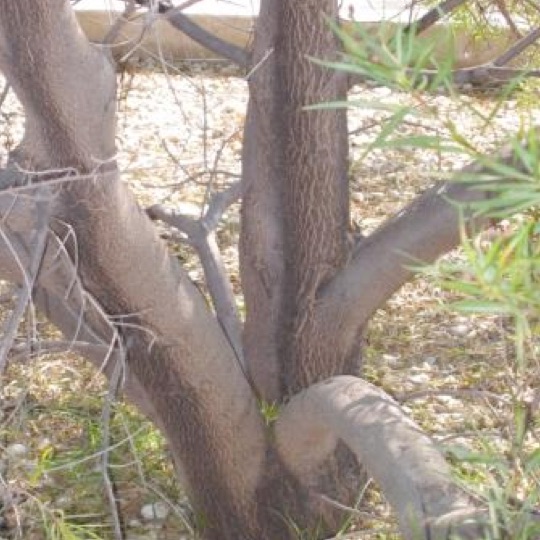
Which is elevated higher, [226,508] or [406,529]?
[406,529]

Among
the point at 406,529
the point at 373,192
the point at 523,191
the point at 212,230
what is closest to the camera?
the point at 523,191

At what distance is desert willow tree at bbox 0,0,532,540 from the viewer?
4.77 feet

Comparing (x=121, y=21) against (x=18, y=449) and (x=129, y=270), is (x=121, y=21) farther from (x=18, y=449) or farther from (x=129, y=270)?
(x=18, y=449)

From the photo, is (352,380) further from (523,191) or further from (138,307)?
(523,191)

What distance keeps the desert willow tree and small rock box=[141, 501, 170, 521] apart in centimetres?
19

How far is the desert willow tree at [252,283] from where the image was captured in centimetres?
145

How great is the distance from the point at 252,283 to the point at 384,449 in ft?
1.46

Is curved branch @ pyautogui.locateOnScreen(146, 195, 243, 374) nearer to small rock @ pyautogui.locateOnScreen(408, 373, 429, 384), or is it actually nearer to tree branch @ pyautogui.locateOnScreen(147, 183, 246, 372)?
tree branch @ pyautogui.locateOnScreen(147, 183, 246, 372)

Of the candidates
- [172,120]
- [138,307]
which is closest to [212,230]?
[138,307]

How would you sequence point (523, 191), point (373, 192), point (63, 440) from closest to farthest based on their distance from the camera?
point (523, 191) → point (63, 440) → point (373, 192)

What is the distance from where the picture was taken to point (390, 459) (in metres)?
1.40

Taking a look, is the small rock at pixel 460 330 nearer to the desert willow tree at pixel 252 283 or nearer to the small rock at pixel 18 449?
the desert willow tree at pixel 252 283

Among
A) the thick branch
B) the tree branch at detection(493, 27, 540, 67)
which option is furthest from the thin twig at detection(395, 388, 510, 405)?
the tree branch at detection(493, 27, 540, 67)

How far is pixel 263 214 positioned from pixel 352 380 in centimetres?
A: 26
